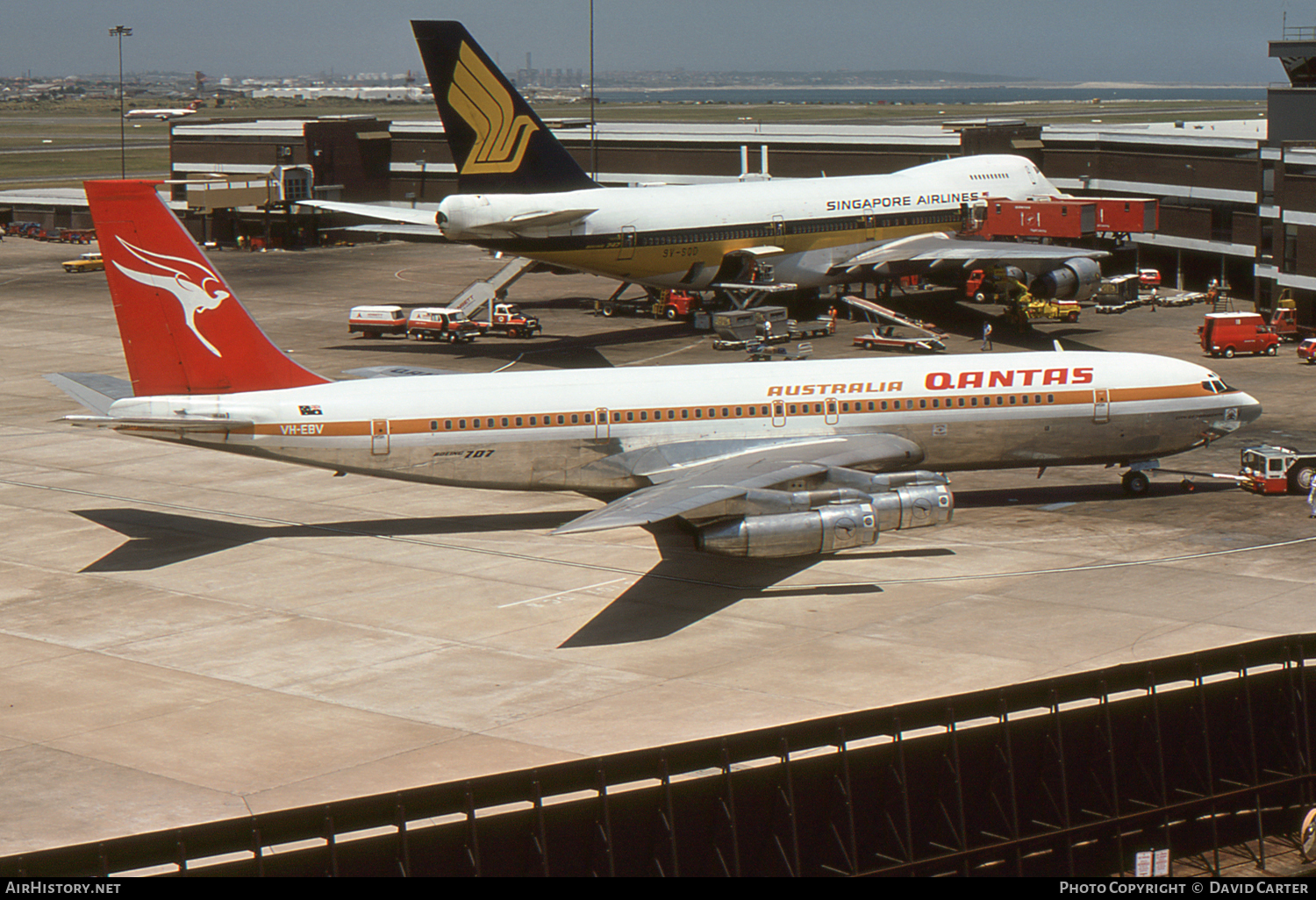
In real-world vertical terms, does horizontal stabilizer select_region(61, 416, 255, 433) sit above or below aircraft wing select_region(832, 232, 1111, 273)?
below

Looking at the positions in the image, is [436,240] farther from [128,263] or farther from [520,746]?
[520,746]

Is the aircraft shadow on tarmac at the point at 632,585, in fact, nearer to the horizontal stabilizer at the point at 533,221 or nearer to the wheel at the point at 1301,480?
the wheel at the point at 1301,480

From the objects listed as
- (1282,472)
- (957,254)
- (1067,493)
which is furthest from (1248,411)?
(957,254)

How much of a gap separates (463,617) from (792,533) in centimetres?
866

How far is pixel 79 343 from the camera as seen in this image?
78.0 metres

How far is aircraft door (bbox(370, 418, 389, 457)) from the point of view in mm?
41219

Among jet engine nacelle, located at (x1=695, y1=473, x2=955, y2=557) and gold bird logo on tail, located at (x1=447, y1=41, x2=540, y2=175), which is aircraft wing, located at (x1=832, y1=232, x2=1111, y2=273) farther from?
jet engine nacelle, located at (x1=695, y1=473, x2=955, y2=557)

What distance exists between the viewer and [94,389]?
4156cm

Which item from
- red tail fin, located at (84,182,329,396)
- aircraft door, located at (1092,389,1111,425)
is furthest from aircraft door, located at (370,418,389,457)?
aircraft door, located at (1092,389,1111,425)

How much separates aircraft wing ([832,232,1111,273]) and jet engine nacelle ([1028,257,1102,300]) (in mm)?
794

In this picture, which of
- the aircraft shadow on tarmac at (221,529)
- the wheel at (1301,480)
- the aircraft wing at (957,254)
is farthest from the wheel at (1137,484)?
the aircraft wing at (957,254)

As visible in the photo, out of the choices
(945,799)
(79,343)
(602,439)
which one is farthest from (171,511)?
(79,343)

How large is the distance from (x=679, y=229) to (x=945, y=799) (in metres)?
56.5

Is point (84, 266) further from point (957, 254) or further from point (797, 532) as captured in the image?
point (797, 532)
